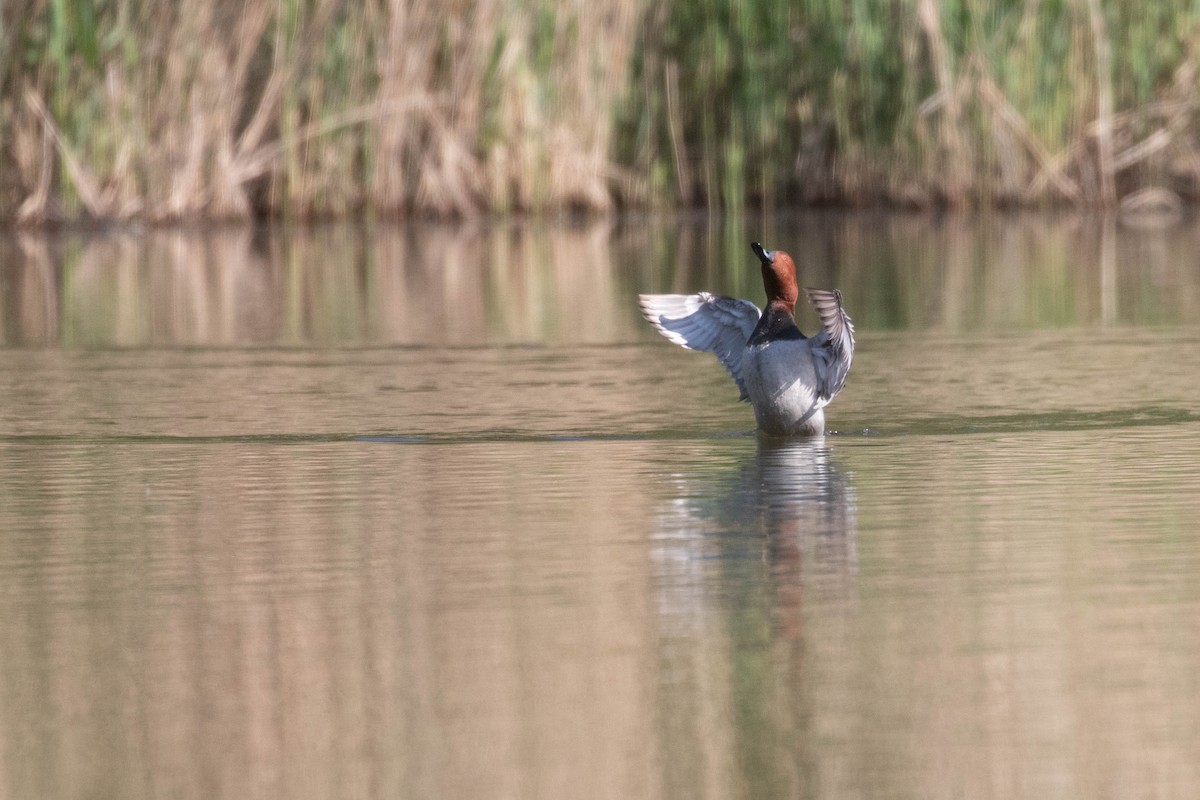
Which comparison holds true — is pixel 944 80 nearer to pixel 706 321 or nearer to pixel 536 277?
pixel 536 277

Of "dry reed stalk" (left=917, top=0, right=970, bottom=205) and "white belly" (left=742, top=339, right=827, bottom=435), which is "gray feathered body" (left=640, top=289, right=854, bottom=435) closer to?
"white belly" (left=742, top=339, right=827, bottom=435)

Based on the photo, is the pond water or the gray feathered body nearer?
the pond water

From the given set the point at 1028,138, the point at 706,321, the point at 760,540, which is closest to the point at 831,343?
the point at 706,321

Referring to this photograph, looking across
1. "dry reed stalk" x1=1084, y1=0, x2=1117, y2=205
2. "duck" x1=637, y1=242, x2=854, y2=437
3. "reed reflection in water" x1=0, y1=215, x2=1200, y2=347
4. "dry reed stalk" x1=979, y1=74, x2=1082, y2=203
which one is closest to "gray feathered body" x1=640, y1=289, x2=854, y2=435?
"duck" x1=637, y1=242, x2=854, y2=437

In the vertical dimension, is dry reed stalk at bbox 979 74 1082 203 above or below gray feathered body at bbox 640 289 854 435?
above

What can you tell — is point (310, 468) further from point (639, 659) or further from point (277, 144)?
point (277, 144)

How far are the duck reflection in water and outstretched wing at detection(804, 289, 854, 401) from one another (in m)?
0.18

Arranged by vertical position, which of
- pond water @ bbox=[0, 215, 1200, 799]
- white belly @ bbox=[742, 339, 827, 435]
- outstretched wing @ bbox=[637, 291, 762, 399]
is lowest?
pond water @ bbox=[0, 215, 1200, 799]

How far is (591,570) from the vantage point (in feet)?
13.2

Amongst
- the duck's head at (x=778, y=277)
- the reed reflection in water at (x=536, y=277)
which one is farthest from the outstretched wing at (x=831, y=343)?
the reed reflection in water at (x=536, y=277)

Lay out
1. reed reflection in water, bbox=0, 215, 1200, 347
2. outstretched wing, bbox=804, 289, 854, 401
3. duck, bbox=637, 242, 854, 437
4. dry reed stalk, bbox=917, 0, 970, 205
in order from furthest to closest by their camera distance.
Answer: dry reed stalk, bbox=917, 0, 970, 205 < reed reflection in water, bbox=0, 215, 1200, 347 < duck, bbox=637, 242, 854, 437 < outstretched wing, bbox=804, 289, 854, 401

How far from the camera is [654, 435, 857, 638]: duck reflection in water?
3746 mm

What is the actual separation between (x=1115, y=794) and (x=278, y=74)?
40.3ft

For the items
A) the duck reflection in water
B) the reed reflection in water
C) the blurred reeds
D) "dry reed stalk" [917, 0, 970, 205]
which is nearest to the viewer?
the duck reflection in water
